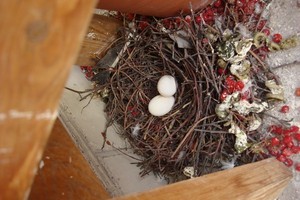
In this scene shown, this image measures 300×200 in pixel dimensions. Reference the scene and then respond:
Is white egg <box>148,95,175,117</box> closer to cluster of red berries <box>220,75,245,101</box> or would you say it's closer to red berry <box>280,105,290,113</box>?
cluster of red berries <box>220,75,245,101</box>

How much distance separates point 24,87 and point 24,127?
0.05m

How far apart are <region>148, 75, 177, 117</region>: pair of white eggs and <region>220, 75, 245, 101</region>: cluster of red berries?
0.56ft

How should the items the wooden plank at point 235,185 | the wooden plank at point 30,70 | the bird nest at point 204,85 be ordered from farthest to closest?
the bird nest at point 204,85 → the wooden plank at point 235,185 → the wooden plank at point 30,70

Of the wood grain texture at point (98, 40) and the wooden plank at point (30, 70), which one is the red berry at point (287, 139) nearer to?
the wood grain texture at point (98, 40)

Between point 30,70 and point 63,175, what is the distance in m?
0.76

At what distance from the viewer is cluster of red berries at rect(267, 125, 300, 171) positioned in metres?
1.16

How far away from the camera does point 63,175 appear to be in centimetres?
105

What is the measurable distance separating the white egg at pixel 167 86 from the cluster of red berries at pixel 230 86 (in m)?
0.17

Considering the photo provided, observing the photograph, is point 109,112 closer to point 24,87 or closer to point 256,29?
point 256,29

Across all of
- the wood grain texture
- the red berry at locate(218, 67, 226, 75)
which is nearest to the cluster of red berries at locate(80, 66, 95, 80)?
the wood grain texture

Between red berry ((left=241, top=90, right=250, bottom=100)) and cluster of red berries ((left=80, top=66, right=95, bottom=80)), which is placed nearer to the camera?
red berry ((left=241, top=90, right=250, bottom=100))

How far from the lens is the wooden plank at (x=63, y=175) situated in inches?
38.8

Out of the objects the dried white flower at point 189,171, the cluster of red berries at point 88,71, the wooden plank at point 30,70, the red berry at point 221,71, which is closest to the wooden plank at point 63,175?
the dried white flower at point 189,171

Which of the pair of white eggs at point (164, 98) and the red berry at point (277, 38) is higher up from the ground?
the red berry at point (277, 38)
